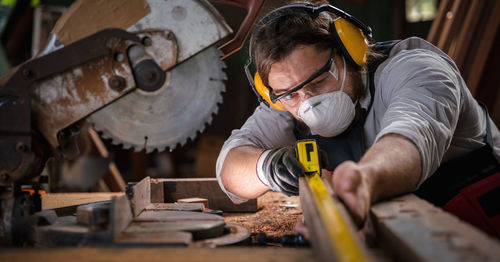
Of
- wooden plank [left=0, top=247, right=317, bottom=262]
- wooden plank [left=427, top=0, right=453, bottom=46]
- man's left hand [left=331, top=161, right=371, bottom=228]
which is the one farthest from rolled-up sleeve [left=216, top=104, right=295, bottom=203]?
wooden plank [left=427, top=0, right=453, bottom=46]

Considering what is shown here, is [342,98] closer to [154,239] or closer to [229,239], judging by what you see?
[229,239]

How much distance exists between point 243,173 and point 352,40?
782 mm

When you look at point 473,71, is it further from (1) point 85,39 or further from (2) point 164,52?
(1) point 85,39

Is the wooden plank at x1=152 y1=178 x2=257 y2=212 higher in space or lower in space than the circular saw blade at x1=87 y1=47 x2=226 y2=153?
lower

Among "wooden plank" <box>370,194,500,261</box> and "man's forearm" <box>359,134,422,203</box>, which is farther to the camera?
"man's forearm" <box>359,134,422,203</box>

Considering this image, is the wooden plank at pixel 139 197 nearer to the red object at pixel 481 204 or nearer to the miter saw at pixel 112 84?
the miter saw at pixel 112 84

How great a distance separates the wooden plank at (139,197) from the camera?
1.45m

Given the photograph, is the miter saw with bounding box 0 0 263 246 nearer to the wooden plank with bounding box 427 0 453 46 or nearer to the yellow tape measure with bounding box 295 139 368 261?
the yellow tape measure with bounding box 295 139 368 261

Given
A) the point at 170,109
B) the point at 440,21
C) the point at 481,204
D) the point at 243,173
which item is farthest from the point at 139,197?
the point at 440,21

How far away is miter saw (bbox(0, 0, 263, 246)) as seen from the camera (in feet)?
4.45

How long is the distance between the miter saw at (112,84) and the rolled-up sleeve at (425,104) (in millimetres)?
665

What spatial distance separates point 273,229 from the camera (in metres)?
1.74

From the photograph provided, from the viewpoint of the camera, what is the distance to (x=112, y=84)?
1410mm

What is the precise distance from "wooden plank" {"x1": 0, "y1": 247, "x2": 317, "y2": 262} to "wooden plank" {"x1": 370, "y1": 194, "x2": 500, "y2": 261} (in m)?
0.19
